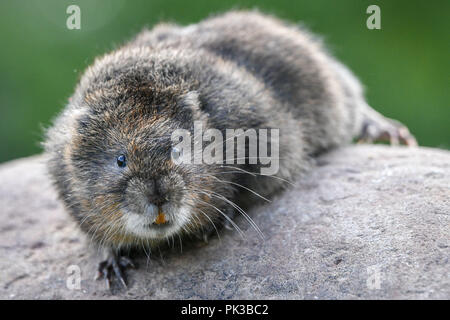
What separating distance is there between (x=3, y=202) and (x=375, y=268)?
176 inches

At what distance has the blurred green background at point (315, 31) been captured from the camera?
950 cm

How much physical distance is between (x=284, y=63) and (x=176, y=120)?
2136mm

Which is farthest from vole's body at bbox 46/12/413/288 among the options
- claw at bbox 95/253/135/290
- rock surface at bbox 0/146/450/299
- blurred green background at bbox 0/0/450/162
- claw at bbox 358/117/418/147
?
blurred green background at bbox 0/0/450/162

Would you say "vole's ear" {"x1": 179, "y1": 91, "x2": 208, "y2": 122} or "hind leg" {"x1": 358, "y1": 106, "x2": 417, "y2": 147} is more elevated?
"vole's ear" {"x1": 179, "y1": 91, "x2": 208, "y2": 122}

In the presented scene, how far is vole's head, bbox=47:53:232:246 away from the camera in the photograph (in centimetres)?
434

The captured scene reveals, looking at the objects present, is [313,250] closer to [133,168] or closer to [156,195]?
[156,195]

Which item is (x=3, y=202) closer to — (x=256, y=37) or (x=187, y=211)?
(x=187, y=211)

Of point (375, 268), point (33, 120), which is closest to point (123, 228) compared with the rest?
point (375, 268)

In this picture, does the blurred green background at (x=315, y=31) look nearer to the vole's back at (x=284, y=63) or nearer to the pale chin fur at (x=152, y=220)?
the vole's back at (x=284, y=63)

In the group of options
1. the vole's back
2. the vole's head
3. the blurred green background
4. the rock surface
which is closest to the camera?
the rock surface

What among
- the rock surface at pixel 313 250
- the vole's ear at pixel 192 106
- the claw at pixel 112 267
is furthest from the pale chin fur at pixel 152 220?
the vole's ear at pixel 192 106

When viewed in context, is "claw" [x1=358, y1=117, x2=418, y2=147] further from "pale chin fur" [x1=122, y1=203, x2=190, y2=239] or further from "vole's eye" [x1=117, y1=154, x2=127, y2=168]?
"vole's eye" [x1=117, y1=154, x2=127, y2=168]

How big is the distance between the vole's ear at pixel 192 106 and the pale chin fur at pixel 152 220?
2.78 feet

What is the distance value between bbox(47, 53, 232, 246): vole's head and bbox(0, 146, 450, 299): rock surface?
0.43 m
